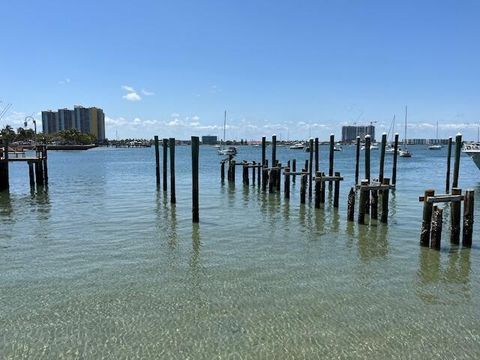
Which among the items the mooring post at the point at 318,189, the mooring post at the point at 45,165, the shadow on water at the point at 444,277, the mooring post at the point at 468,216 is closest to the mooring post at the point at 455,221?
the mooring post at the point at 468,216

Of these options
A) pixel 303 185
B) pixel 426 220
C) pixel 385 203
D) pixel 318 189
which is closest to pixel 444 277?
pixel 426 220

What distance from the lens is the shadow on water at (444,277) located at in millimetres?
10273

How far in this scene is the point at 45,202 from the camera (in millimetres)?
25891

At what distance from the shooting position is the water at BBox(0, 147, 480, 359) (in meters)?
7.90

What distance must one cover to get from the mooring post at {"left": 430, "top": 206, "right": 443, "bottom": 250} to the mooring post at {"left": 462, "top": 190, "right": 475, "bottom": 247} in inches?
39.0

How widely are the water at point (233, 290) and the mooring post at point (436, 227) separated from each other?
334 mm

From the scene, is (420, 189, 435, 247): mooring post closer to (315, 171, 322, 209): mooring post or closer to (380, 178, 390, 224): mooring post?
(380, 178, 390, 224): mooring post

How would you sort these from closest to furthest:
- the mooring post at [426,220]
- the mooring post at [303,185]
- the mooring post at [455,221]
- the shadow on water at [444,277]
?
the shadow on water at [444,277] → the mooring post at [426,220] → the mooring post at [455,221] → the mooring post at [303,185]

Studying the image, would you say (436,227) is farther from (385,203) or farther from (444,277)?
(385,203)

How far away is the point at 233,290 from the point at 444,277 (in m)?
5.61

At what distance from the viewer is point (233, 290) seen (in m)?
10.5

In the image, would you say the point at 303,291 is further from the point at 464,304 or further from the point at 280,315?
the point at 464,304

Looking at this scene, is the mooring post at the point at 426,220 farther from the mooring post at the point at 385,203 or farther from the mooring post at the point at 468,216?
the mooring post at the point at 385,203

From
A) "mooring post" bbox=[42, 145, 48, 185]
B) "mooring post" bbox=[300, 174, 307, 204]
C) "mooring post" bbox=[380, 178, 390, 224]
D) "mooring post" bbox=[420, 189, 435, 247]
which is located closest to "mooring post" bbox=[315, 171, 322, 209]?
"mooring post" bbox=[300, 174, 307, 204]
